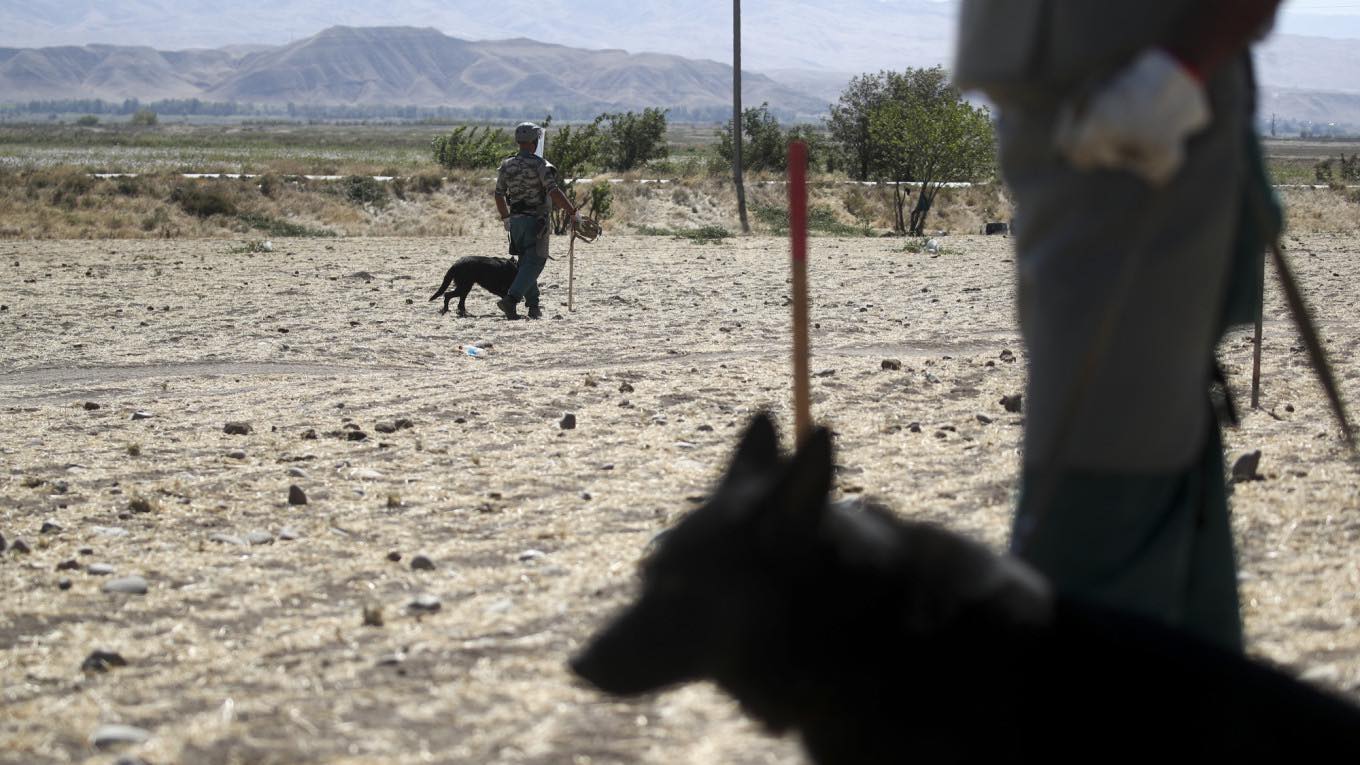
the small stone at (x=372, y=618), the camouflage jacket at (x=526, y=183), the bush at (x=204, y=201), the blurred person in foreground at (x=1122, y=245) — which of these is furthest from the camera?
the bush at (x=204, y=201)

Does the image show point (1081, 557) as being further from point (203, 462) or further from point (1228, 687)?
point (203, 462)

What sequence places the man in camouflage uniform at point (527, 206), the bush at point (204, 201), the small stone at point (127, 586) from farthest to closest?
1. the bush at point (204, 201)
2. the man in camouflage uniform at point (527, 206)
3. the small stone at point (127, 586)

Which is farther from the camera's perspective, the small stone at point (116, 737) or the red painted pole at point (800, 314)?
the small stone at point (116, 737)

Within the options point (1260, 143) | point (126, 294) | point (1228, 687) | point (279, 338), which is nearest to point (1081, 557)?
point (1228, 687)

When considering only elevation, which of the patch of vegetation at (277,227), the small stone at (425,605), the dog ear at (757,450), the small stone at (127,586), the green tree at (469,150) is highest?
the green tree at (469,150)

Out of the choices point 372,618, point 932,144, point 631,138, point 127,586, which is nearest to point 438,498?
point 127,586

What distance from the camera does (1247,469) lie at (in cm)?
558

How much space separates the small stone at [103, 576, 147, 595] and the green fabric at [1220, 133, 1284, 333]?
3.55 metres

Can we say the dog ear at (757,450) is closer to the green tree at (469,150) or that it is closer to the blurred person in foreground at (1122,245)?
the blurred person in foreground at (1122,245)

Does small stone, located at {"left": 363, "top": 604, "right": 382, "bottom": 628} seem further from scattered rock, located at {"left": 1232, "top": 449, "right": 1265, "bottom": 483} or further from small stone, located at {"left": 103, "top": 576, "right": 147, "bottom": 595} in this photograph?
scattered rock, located at {"left": 1232, "top": 449, "right": 1265, "bottom": 483}

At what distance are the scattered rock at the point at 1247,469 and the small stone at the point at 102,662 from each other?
164 inches

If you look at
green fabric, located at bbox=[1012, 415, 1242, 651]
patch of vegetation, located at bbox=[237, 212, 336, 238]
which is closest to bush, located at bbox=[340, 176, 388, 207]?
patch of vegetation, located at bbox=[237, 212, 336, 238]

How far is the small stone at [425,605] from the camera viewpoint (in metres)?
4.22

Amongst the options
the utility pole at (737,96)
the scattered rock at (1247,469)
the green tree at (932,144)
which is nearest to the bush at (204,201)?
the utility pole at (737,96)
